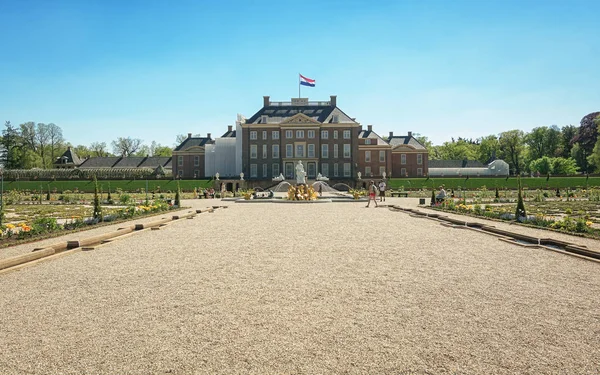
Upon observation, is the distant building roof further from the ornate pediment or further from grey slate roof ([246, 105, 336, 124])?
A: the ornate pediment

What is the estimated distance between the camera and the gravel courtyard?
410cm

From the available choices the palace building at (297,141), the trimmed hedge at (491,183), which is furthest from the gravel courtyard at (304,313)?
the palace building at (297,141)

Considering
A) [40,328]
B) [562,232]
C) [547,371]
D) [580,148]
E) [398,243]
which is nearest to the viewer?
[547,371]

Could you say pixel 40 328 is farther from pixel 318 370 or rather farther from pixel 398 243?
pixel 398 243

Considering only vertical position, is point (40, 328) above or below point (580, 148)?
below

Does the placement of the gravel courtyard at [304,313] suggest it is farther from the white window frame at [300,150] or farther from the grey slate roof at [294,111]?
the grey slate roof at [294,111]

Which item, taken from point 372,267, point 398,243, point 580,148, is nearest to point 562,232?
point 398,243

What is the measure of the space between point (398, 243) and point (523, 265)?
11.4ft

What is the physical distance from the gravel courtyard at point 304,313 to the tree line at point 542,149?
8134 centimetres

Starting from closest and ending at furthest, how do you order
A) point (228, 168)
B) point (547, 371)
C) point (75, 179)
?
point (547, 371), point (75, 179), point (228, 168)

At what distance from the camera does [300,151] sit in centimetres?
6575

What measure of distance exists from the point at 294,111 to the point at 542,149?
63.3m

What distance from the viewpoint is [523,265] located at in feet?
28.0

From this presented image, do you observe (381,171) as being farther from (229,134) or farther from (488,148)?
(488,148)
